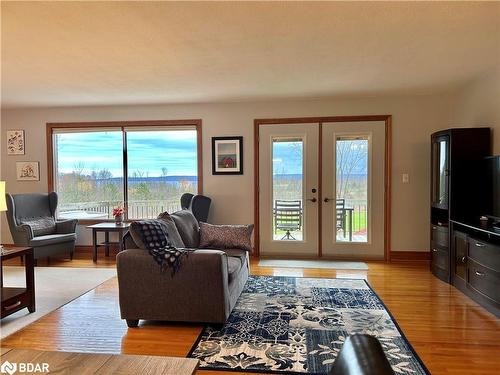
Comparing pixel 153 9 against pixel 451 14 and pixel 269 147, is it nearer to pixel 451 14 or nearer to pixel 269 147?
pixel 451 14

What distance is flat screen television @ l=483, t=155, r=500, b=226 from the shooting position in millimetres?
3465

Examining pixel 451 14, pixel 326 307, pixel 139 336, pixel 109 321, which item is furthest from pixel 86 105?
pixel 451 14

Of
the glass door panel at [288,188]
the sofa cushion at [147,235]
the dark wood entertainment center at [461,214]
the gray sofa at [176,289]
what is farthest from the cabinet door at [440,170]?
the sofa cushion at [147,235]

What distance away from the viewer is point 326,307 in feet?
10.7

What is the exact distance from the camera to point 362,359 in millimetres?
691

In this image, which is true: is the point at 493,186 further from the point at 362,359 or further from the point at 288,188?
the point at 362,359

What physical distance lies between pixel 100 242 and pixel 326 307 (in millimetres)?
4040

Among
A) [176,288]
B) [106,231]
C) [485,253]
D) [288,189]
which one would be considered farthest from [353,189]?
[106,231]

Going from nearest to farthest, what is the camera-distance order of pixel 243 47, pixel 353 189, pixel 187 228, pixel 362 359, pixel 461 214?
pixel 362 359, pixel 243 47, pixel 187 228, pixel 461 214, pixel 353 189

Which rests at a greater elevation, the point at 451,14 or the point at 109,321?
the point at 451,14

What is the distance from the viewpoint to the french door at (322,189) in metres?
5.20

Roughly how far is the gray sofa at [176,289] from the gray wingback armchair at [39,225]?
2.67 m

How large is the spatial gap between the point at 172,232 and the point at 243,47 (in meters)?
1.78

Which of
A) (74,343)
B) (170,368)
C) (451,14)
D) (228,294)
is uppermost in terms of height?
(451,14)
